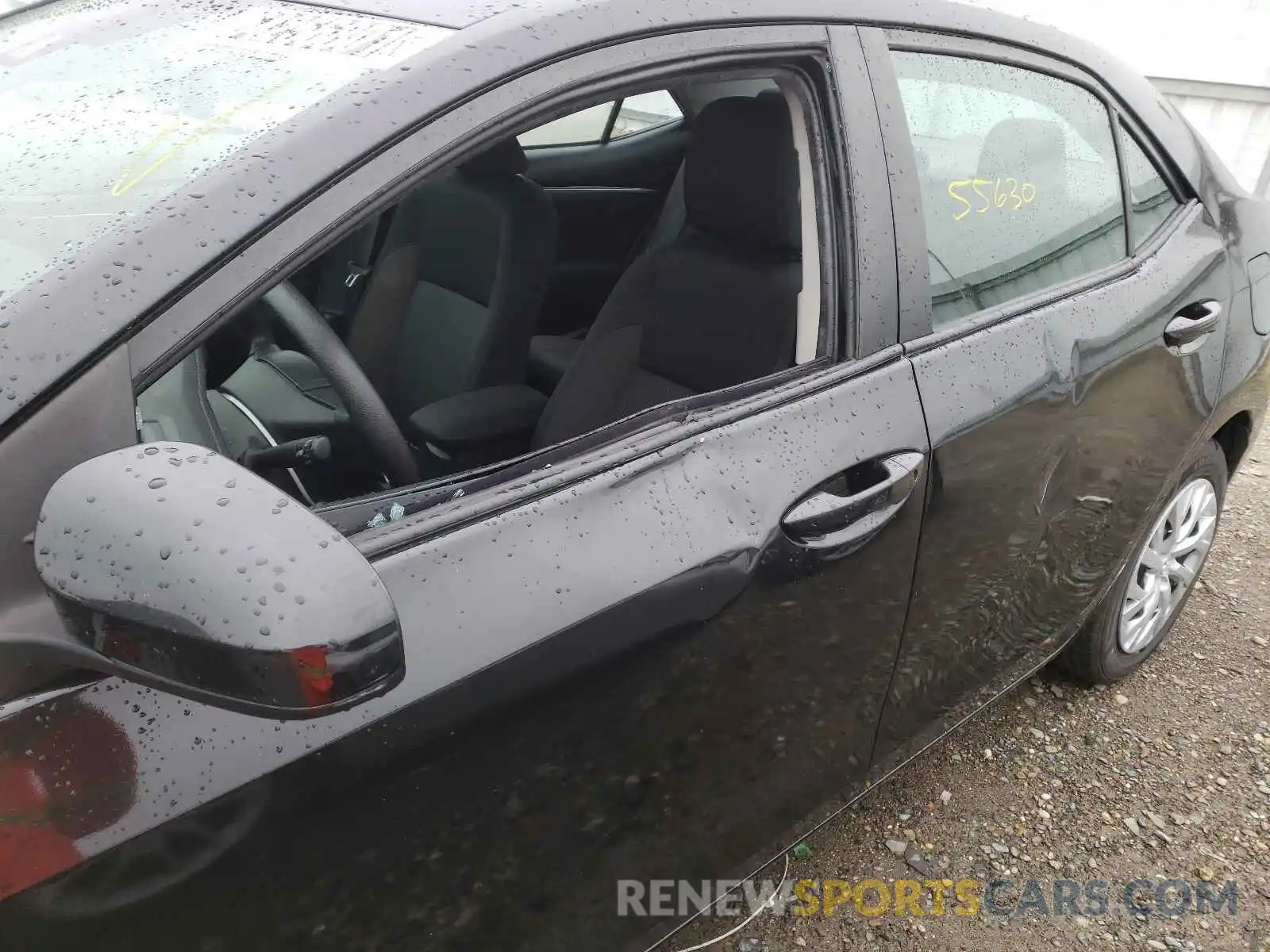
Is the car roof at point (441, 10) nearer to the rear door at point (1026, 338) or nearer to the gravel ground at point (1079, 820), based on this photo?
the rear door at point (1026, 338)

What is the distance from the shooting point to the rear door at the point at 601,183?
3461mm

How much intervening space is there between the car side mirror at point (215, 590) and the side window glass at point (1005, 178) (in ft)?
3.40

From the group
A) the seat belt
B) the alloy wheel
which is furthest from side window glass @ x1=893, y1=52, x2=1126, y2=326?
the seat belt

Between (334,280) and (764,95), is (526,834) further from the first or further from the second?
(334,280)

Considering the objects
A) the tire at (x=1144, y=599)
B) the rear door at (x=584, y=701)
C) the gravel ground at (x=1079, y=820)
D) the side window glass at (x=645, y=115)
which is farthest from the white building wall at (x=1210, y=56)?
the rear door at (x=584, y=701)

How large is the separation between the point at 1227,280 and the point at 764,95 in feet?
3.58

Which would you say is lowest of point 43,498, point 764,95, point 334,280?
point 334,280

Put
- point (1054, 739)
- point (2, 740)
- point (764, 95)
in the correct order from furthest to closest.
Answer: point (1054, 739) → point (764, 95) → point (2, 740)

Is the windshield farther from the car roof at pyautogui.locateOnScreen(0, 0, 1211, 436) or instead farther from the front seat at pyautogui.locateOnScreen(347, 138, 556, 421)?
the front seat at pyautogui.locateOnScreen(347, 138, 556, 421)

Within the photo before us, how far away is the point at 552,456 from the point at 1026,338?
0.84m

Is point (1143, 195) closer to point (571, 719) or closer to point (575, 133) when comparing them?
point (571, 719)

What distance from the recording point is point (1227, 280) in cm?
199

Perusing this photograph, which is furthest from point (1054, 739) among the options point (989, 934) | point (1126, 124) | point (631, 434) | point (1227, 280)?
point (631, 434)

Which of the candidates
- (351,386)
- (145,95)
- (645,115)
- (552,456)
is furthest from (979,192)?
(645,115)
